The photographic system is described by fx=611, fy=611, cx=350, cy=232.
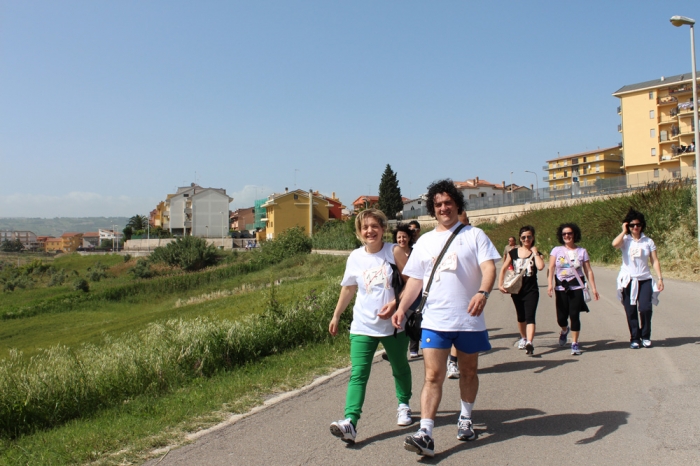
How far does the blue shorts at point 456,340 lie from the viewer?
461cm

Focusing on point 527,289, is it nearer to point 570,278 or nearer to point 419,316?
point 570,278

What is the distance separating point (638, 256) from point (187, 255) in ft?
235

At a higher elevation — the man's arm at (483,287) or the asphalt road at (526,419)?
the man's arm at (483,287)

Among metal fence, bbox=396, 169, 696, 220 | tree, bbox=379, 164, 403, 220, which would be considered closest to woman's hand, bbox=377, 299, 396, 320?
metal fence, bbox=396, 169, 696, 220

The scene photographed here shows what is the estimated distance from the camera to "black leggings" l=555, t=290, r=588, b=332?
8391 millimetres

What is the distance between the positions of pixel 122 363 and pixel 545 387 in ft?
17.9

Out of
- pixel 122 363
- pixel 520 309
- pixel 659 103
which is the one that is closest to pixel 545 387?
pixel 520 309

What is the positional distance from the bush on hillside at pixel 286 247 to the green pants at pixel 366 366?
192 feet

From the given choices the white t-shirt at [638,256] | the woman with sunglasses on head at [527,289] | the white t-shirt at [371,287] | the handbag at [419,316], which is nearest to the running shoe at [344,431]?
the white t-shirt at [371,287]

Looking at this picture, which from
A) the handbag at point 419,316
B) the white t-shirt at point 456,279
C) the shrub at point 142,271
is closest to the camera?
the white t-shirt at point 456,279

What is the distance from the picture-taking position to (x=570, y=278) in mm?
8562

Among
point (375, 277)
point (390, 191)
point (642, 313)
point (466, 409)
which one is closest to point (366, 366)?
point (375, 277)

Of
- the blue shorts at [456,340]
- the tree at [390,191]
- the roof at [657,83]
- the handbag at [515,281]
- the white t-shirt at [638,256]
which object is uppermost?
the roof at [657,83]

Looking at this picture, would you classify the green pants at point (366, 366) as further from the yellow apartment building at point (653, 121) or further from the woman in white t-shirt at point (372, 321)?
the yellow apartment building at point (653, 121)
